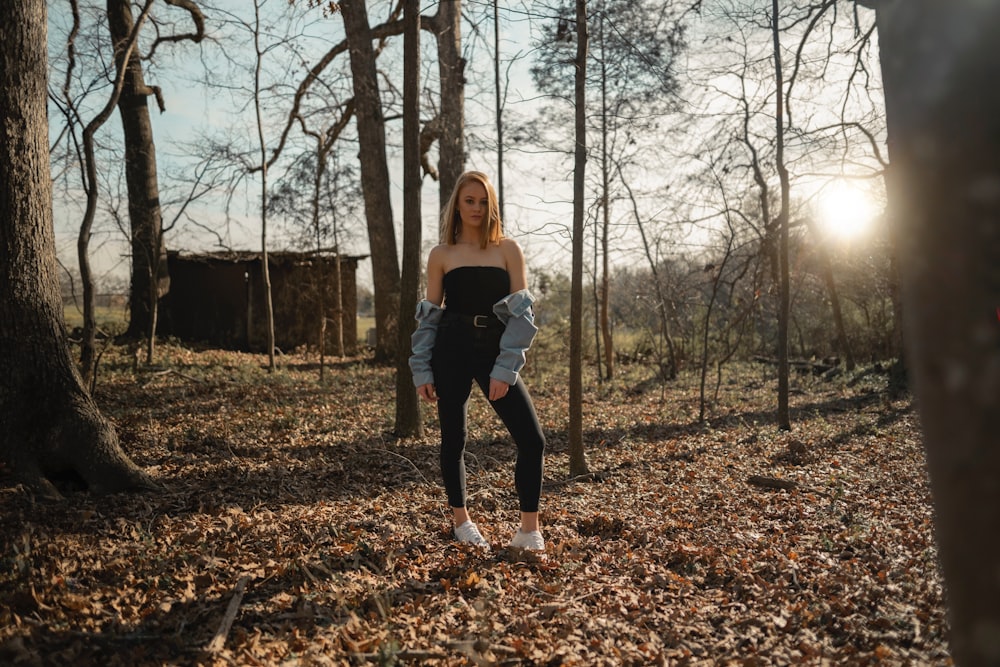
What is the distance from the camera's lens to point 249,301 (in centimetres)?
1802

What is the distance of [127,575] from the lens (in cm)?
341

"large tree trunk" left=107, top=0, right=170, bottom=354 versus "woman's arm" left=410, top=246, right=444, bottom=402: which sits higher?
"large tree trunk" left=107, top=0, right=170, bottom=354

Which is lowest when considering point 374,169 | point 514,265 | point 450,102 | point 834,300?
point 514,265

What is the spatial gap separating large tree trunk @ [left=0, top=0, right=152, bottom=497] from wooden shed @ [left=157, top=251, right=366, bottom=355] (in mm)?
12609

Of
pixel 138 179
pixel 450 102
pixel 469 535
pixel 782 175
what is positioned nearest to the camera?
pixel 469 535

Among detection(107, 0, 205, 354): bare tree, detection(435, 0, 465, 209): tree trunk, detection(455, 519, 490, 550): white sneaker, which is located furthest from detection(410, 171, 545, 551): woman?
detection(107, 0, 205, 354): bare tree

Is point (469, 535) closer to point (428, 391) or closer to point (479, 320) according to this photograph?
point (428, 391)

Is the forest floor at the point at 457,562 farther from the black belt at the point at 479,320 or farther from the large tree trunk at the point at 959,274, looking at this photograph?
the large tree trunk at the point at 959,274

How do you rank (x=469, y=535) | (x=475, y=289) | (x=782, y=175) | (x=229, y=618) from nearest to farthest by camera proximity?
(x=229, y=618)
(x=475, y=289)
(x=469, y=535)
(x=782, y=175)

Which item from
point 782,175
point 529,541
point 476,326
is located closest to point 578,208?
point 476,326

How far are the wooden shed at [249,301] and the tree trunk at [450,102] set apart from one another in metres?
5.16

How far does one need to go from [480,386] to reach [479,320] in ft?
1.25

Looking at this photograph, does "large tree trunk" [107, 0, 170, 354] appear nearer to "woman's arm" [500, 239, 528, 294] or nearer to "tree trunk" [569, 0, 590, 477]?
"tree trunk" [569, 0, 590, 477]

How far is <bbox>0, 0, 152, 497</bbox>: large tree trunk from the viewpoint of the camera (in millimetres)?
4285
